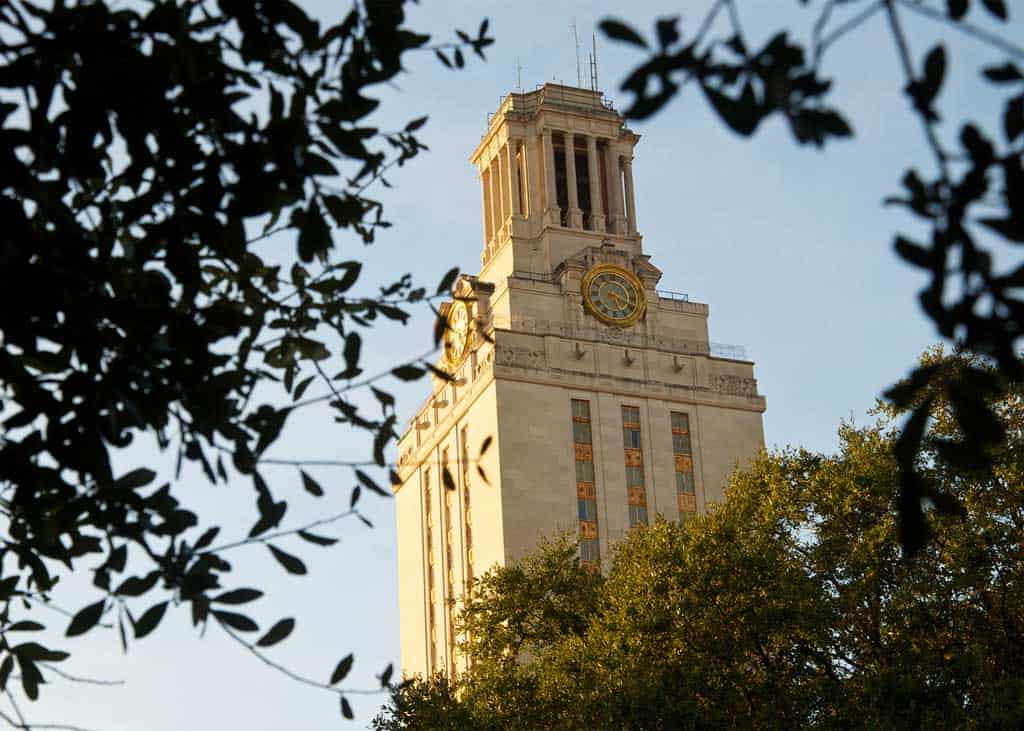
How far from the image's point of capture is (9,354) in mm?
8531

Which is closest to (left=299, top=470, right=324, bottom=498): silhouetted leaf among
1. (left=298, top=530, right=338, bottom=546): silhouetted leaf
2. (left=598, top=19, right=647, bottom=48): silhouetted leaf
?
(left=298, top=530, right=338, bottom=546): silhouetted leaf

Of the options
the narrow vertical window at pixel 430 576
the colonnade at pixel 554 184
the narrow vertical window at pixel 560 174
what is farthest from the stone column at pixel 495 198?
the narrow vertical window at pixel 430 576

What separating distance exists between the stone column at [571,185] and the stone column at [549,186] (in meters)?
0.81

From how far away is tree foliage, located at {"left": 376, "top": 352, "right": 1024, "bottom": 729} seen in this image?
1347 inches

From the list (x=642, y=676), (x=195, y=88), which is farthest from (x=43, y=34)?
(x=642, y=676)

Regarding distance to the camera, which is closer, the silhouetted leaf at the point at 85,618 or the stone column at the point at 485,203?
the silhouetted leaf at the point at 85,618

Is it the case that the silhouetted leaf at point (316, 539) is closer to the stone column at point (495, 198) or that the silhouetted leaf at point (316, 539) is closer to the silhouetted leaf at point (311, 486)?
the silhouetted leaf at point (311, 486)

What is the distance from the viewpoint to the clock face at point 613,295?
282 ft

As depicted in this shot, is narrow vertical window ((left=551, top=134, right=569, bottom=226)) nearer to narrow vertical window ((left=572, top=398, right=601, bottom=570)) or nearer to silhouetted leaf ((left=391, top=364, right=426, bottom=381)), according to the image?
narrow vertical window ((left=572, top=398, right=601, bottom=570))

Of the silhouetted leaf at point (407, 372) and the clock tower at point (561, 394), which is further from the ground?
the clock tower at point (561, 394)

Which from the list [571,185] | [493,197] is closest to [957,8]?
[571,185]

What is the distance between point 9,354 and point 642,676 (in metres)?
29.5

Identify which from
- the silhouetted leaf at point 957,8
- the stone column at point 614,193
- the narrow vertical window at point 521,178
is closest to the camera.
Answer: the silhouetted leaf at point 957,8

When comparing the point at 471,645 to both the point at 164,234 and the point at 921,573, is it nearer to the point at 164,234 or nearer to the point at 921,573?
the point at 921,573
